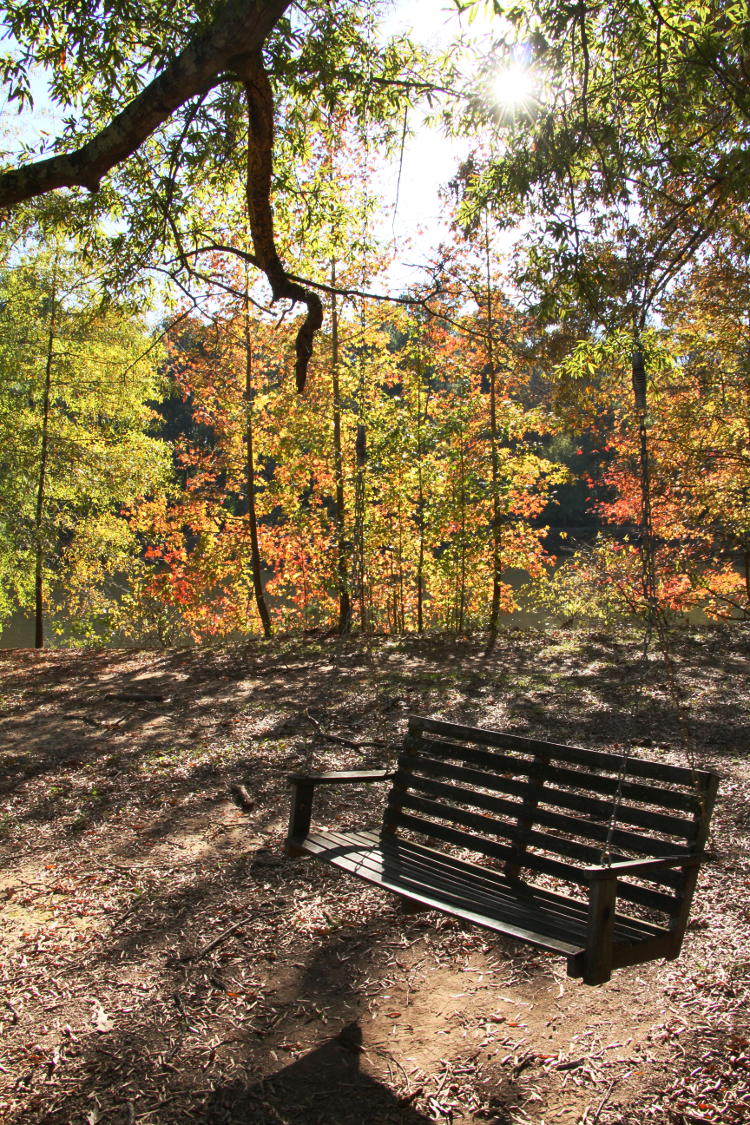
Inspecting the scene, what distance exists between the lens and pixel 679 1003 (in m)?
2.88

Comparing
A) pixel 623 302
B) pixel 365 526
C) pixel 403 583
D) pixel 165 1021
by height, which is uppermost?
pixel 623 302

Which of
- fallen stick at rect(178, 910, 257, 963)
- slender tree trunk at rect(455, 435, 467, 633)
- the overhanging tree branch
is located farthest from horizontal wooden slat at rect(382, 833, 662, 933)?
slender tree trunk at rect(455, 435, 467, 633)

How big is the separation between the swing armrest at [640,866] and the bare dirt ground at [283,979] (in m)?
0.51

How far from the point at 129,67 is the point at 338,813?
5.15m

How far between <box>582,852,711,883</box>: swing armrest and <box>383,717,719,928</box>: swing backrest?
0.13ft

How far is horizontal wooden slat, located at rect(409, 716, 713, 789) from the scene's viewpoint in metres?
2.83

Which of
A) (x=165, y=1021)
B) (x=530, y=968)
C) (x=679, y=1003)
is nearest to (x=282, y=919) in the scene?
(x=165, y=1021)

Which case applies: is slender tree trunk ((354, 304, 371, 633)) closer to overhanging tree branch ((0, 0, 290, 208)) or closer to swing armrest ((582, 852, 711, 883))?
overhanging tree branch ((0, 0, 290, 208))

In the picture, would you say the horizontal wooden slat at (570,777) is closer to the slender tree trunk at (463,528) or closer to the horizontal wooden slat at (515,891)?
the horizontal wooden slat at (515,891)

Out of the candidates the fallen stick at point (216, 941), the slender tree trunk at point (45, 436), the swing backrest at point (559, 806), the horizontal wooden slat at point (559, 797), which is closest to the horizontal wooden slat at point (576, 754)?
the swing backrest at point (559, 806)

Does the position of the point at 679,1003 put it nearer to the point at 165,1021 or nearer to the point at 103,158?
the point at 165,1021

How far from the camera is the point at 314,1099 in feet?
7.94

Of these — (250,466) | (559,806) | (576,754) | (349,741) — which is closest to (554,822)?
(559,806)

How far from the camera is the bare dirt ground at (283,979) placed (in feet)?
8.00
